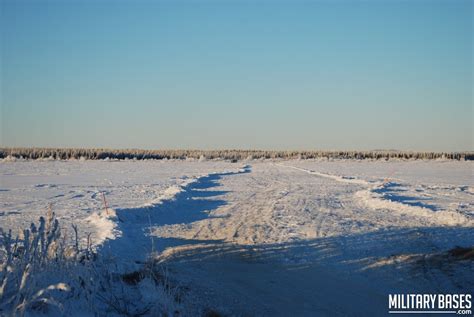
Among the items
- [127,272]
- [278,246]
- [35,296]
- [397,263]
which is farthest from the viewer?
[278,246]

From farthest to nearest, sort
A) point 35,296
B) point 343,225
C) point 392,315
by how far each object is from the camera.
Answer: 1. point 343,225
2. point 392,315
3. point 35,296

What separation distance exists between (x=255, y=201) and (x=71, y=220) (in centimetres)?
701

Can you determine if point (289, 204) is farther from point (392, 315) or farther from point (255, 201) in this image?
point (392, 315)

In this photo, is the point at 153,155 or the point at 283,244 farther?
the point at 153,155

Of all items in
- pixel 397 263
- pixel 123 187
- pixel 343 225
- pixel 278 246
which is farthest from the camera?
pixel 123 187

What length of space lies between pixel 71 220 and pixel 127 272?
601 centimetres

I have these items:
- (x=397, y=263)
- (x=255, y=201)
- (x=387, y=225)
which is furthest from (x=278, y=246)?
(x=255, y=201)

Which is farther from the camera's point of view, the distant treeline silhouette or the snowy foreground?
the distant treeline silhouette

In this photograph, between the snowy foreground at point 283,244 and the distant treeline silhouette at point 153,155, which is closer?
the snowy foreground at point 283,244

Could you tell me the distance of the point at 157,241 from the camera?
35.4 ft

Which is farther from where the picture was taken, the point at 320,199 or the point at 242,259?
the point at 320,199

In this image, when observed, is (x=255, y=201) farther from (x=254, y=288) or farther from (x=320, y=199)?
(x=254, y=288)

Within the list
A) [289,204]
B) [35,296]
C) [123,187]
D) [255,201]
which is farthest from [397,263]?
[123,187]

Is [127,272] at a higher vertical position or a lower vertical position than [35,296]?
lower
